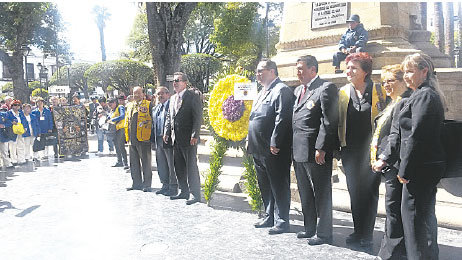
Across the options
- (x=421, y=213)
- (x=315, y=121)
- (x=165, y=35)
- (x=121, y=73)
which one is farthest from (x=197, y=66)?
(x=421, y=213)

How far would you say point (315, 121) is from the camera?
476 cm

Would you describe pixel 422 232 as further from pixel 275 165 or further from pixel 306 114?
pixel 275 165

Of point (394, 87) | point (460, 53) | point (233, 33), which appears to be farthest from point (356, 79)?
point (233, 33)

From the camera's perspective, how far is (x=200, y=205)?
687 centimetres

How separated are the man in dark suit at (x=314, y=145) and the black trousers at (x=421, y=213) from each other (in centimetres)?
118

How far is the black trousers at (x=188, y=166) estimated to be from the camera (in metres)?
7.12

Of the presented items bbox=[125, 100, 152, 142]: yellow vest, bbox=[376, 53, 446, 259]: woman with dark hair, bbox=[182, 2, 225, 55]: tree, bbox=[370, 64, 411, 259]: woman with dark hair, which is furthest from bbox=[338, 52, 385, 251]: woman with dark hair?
bbox=[182, 2, 225, 55]: tree

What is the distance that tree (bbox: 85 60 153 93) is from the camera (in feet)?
126

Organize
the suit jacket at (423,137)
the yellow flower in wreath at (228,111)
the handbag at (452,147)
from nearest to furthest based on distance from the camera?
the suit jacket at (423,137) < the handbag at (452,147) < the yellow flower in wreath at (228,111)

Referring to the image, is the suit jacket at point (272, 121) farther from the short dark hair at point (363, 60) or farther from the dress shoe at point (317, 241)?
the dress shoe at point (317, 241)

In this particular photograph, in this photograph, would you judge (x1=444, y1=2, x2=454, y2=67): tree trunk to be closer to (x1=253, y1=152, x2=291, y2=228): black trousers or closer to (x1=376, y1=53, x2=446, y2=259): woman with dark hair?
(x1=253, y1=152, x2=291, y2=228): black trousers

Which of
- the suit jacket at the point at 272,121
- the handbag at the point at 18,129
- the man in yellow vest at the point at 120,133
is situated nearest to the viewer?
the suit jacket at the point at 272,121

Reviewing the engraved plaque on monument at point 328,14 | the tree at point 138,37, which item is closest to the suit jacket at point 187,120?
the engraved plaque on monument at point 328,14

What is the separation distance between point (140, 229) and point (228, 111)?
201 centimetres
